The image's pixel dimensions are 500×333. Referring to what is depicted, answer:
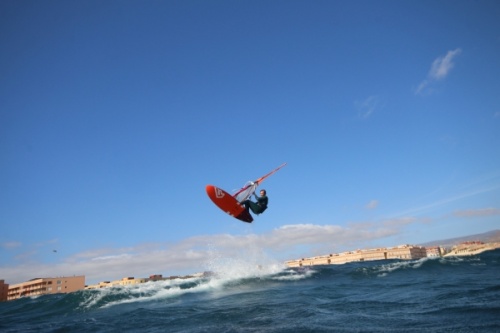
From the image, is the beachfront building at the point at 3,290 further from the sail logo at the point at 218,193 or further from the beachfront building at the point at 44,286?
the sail logo at the point at 218,193

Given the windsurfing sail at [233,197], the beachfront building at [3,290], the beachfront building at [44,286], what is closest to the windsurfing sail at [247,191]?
the windsurfing sail at [233,197]

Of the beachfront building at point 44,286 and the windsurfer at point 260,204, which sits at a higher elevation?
the windsurfer at point 260,204

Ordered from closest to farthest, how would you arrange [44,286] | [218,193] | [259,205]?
[259,205] → [218,193] → [44,286]

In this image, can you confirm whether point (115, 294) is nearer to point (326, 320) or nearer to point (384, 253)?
point (326, 320)

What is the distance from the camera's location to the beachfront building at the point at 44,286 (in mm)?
116562

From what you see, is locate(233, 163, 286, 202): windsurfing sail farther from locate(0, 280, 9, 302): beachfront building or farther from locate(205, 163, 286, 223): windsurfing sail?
locate(0, 280, 9, 302): beachfront building

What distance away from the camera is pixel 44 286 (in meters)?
117

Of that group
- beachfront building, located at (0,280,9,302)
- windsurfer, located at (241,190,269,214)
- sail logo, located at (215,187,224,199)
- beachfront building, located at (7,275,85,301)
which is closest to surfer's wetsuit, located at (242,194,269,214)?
windsurfer, located at (241,190,269,214)

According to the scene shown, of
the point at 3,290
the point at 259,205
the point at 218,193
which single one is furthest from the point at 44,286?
the point at 259,205

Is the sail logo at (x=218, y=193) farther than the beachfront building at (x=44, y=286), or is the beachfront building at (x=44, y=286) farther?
the beachfront building at (x=44, y=286)

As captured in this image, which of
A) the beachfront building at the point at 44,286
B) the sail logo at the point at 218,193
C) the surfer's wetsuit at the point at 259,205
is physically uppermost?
the sail logo at the point at 218,193

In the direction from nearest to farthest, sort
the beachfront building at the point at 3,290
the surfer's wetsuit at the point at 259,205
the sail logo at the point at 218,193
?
the surfer's wetsuit at the point at 259,205, the sail logo at the point at 218,193, the beachfront building at the point at 3,290

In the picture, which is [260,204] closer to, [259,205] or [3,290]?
[259,205]

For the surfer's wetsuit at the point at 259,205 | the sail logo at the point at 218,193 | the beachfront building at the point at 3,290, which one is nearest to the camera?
the surfer's wetsuit at the point at 259,205
